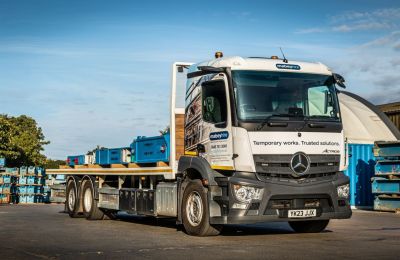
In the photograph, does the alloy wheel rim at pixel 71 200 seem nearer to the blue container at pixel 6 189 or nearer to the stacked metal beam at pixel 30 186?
the stacked metal beam at pixel 30 186

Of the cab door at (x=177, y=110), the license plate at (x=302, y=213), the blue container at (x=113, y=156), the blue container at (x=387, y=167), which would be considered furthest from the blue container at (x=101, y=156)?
the blue container at (x=387, y=167)

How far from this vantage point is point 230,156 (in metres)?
12.0

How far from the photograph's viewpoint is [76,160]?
783 inches

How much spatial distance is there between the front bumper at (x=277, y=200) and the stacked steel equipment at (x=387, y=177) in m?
10.8

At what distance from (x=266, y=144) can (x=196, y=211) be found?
2086 millimetres

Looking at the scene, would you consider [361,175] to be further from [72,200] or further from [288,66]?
[288,66]

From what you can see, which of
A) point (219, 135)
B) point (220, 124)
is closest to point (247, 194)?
point (219, 135)

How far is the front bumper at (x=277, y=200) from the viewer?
11711mm

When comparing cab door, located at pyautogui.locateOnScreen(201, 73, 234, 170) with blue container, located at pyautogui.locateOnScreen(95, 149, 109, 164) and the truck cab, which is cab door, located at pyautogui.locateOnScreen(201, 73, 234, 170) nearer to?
the truck cab

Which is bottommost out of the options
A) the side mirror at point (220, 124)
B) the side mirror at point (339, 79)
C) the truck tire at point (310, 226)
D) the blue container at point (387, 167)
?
the truck tire at point (310, 226)

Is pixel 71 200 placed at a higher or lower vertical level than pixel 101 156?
lower

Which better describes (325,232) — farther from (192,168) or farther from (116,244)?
(116,244)

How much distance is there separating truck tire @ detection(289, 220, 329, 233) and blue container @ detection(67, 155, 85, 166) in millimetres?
7801

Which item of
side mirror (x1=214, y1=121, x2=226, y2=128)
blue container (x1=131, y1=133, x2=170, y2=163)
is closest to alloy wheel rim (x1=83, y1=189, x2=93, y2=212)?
blue container (x1=131, y1=133, x2=170, y2=163)
